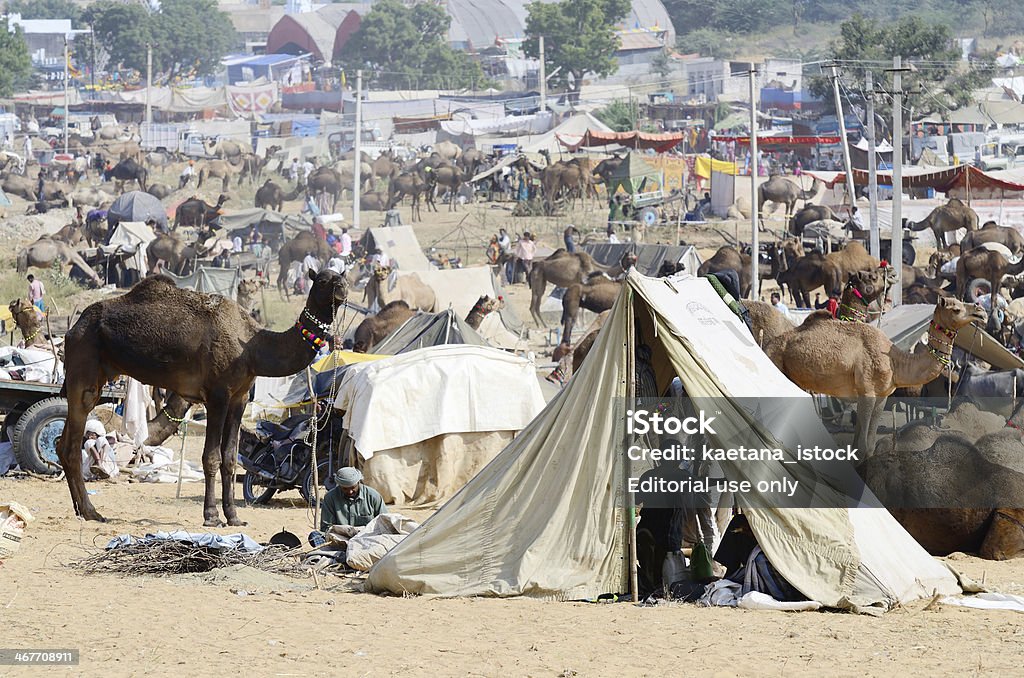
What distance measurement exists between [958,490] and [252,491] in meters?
6.61

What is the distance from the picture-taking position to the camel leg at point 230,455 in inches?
477

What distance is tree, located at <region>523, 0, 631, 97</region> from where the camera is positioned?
93.1 meters

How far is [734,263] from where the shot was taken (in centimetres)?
2778

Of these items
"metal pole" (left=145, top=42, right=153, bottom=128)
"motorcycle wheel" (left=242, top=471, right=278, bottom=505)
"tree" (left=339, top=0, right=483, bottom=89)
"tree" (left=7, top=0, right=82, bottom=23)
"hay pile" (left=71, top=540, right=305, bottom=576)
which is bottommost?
"motorcycle wheel" (left=242, top=471, right=278, bottom=505)

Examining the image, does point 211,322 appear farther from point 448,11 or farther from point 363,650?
point 448,11

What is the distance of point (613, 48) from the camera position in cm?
9469

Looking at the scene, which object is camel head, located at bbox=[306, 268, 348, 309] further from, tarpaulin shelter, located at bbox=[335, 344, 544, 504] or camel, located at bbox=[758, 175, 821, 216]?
camel, located at bbox=[758, 175, 821, 216]

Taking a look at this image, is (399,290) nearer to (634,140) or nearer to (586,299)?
(586,299)

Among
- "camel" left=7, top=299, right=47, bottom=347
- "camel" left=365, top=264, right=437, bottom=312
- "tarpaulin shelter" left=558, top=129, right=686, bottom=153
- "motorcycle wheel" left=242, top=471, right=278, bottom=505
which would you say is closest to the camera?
"motorcycle wheel" left=242, top=471, right=278, bottom=505

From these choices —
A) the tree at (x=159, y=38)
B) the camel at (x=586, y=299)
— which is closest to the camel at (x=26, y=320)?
the camel at (x=586, y=299)

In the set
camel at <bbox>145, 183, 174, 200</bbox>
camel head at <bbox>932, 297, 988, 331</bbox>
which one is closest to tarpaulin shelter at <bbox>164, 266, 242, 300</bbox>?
camel head at <bbox>932, 297, 988, 331</bbox>

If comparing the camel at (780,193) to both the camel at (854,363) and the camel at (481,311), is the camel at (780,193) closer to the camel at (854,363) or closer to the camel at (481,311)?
the camel at (481,311)

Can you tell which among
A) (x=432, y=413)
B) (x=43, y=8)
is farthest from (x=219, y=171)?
(x=43, y=8)

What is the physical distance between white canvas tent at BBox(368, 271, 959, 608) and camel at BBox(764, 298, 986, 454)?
5.01m
